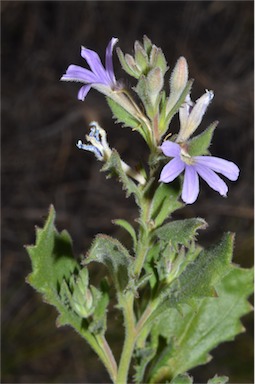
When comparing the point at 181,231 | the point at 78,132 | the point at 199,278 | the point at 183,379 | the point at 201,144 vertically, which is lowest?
the point at 183,379

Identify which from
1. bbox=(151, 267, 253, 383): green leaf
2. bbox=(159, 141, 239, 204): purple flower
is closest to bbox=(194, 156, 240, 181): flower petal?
bbox=(159, 141, 239, 204): purple flower

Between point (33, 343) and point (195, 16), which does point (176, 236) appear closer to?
point (33, 343)

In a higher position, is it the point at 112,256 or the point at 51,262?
the point at 51,262

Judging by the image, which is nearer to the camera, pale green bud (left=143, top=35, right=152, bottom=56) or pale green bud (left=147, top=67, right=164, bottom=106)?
pale green bud (left=147, top=67, right=164, bottom=106)

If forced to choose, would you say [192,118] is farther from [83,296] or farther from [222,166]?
[83,296]

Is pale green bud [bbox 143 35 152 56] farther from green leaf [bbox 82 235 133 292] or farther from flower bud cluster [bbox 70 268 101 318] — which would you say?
flower bud cluster [bbox 70 268 101 318]

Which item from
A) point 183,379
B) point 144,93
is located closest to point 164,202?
point 144,93
